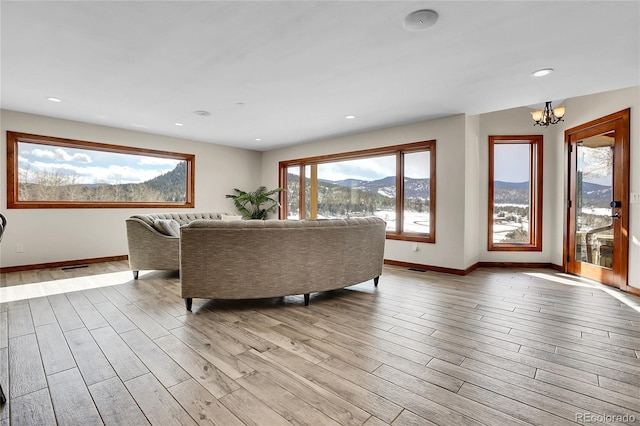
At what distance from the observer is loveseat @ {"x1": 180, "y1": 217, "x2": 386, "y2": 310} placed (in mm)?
2717

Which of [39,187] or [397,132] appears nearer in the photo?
[39,187]

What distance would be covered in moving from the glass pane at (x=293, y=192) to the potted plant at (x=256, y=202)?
0.31 meters

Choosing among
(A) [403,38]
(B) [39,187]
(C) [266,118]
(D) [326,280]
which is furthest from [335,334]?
(B) [39,187]

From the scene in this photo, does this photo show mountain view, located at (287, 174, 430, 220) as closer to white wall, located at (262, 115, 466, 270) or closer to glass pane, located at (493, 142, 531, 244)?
white wall, located at (262, 115, 466, 270)

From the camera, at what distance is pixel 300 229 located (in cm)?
290

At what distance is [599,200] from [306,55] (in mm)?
4406

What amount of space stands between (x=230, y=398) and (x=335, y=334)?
987mm

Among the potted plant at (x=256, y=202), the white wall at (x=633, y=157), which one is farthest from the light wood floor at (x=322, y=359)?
the potted plant at (x=256, y=202)

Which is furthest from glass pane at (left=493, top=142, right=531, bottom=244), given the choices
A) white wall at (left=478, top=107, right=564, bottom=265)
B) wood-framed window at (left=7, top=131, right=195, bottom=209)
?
wood-framed window at (left=7, top=131, right=195, bottom=209)

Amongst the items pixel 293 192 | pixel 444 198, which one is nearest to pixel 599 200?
pixel 444 198

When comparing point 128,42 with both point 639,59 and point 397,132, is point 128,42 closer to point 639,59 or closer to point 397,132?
point 397,132

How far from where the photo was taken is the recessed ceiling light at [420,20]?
6.81 ft

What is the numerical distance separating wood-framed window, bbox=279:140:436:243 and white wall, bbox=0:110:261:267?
6.29 feet

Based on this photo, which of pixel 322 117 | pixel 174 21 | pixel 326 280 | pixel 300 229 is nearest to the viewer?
pixel 174 21
